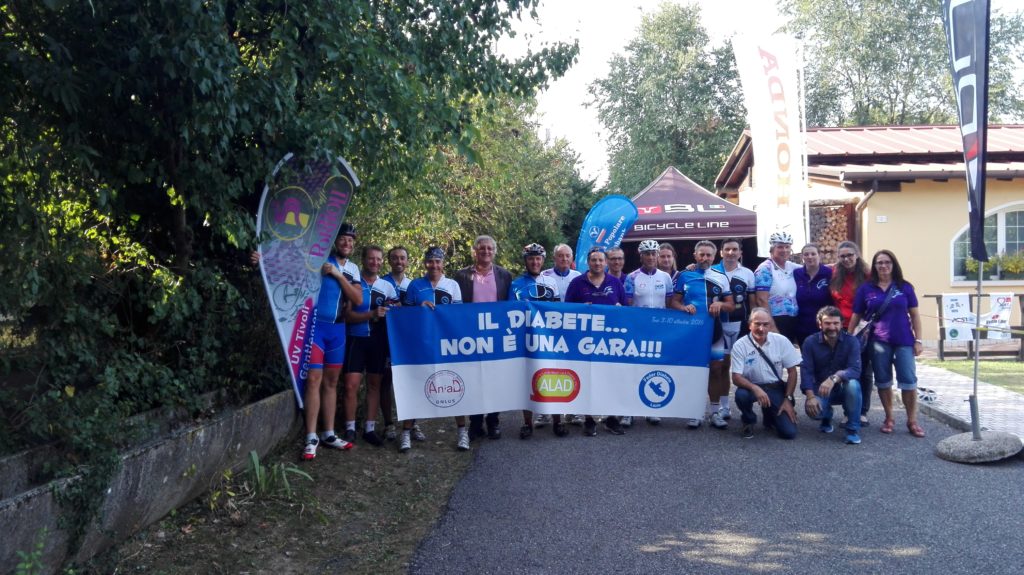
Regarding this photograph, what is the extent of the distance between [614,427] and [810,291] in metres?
2.52

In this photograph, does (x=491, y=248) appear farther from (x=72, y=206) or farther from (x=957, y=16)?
(x=957, y=16)

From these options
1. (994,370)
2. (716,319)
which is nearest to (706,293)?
(716,319)

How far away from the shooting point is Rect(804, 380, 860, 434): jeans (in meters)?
8.17

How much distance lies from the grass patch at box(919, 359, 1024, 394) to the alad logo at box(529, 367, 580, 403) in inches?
245

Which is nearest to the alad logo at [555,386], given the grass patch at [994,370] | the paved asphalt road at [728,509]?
the paved asphalt road at [728,509]

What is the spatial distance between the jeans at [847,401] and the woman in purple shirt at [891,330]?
17.6 inches

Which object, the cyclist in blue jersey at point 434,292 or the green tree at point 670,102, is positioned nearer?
the cyclist in blue jersey at point 434,292

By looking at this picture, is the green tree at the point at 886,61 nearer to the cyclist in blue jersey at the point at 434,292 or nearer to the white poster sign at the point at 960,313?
the white poster sign at the point at 960,313

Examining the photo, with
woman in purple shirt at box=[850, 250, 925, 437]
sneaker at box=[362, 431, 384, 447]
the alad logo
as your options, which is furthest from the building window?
sneaker at box=[362, 431, 384, 447]

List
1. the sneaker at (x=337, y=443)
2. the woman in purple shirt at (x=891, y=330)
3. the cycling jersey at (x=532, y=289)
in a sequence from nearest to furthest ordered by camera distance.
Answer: the sneaker at (x=337, y=443)
the woman in purple shirt at (x=891, y=330)
the cycling jersey at (x=532, y=289)

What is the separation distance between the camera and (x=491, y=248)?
28.0ft

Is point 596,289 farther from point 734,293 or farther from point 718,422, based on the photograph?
point 718,422

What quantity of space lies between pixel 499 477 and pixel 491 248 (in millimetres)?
2353

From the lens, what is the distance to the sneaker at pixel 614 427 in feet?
29.0
